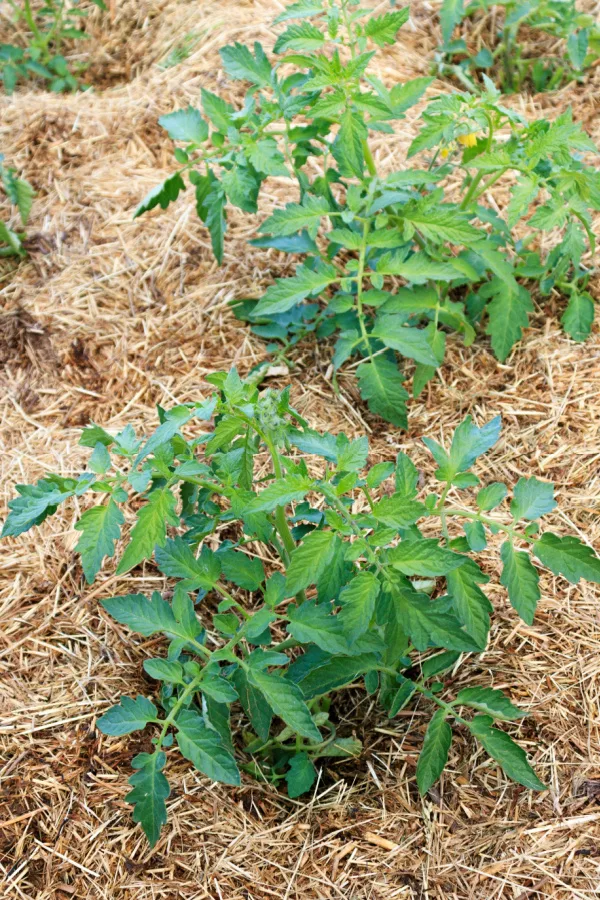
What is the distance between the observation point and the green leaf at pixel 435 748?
5.23ft

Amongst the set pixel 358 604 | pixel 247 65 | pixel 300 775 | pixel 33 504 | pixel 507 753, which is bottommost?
pixel 300 775

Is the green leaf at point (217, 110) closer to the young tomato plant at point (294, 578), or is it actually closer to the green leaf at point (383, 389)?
the green leaf at point (383, 389)

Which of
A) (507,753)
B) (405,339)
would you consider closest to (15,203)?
(405,339)

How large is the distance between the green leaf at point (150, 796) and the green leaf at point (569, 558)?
759mm

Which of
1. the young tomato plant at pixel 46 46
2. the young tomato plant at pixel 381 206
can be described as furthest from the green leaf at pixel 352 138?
the young tomato plant at pixel 46 46

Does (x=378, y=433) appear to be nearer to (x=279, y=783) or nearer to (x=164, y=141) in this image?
(x=279, y=783)

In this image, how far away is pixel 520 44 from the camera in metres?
3.31

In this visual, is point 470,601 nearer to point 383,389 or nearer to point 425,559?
point 425,559

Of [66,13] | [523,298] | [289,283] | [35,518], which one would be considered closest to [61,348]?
[289,283]

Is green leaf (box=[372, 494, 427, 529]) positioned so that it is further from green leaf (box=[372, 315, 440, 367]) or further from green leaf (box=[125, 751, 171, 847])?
green leaf (box=[372, 315, 440, 367])

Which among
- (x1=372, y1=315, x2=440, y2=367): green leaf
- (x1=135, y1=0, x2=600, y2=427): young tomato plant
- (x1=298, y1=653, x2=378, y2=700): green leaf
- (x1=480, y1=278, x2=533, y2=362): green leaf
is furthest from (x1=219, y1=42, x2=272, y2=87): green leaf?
(x1=298, y1=653, x2=378, y2=700): green leaf

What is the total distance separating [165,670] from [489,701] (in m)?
0.61

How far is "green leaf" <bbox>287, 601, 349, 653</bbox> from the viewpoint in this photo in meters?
1.53

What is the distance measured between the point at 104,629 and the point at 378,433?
873 millimetres
